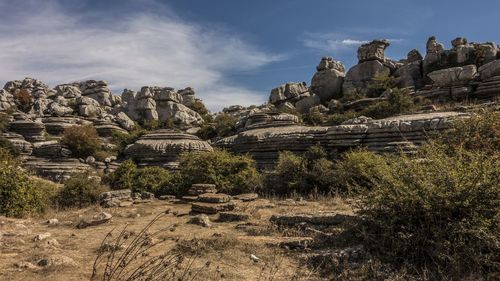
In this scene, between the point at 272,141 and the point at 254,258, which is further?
the point at 272,141

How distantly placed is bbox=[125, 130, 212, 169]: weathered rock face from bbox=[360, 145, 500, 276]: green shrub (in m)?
14.7

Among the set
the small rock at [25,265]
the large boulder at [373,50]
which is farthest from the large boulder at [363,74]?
the small rock at [25,265]

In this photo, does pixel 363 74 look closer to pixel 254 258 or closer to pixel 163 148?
pixel 163 148

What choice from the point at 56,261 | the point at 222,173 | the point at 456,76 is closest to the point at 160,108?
the point at 222,173

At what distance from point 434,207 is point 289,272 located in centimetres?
208

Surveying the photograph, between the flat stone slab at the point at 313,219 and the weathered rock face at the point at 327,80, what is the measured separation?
31.4 metres

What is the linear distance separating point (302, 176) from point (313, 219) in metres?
6.35

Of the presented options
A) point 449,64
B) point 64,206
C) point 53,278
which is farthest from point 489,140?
point 449,64

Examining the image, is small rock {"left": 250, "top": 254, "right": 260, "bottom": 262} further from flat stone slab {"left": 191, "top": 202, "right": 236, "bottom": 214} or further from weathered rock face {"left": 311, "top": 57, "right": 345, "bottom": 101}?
weathered rock face {"left": 311, "top": 57, "right": 345, "bottom": 101}

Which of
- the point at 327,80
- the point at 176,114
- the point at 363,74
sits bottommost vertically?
the point at 176,114

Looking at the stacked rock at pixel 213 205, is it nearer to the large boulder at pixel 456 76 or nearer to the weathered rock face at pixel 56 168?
the weathered rock face at pixel 56 168

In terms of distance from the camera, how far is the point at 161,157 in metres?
19.6

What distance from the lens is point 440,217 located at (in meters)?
4.57

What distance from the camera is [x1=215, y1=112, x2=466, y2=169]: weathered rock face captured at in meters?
13.3
